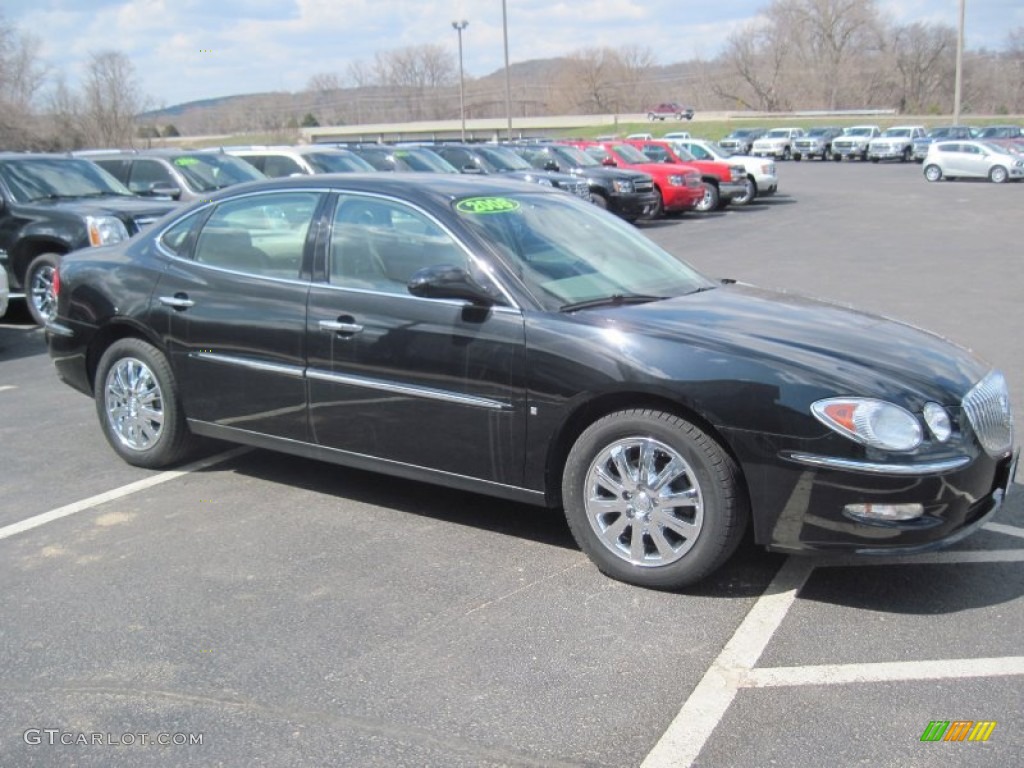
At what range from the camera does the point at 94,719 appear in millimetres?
3344

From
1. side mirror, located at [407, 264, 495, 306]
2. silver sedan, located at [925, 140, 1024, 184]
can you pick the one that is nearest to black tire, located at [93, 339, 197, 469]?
side mirror, located at [407, 264, 495, 306]

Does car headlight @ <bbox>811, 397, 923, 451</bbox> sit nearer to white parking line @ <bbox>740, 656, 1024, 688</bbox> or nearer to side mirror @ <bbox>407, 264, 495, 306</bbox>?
white parking line @ <bbox>740, 656, 1024, 688</bbox>

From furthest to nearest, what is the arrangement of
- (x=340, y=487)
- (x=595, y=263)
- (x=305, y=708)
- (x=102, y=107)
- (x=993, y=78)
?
1. (x=993, y=78)
2. (x=102, y=107)
3. (x=340, y=487)
4. (x=595, y=263)
5. (x=305, y=708)

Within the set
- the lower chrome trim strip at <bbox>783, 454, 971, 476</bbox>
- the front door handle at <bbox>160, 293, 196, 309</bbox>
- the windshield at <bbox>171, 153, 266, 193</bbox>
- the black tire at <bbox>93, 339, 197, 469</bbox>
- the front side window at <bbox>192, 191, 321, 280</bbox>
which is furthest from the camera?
the windshield at <bbox>171, 153, 266, 193</bbox>

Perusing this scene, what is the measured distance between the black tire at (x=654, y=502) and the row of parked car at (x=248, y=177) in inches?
119

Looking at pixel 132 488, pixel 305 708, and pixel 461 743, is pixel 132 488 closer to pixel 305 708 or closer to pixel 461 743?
pixel 305 708

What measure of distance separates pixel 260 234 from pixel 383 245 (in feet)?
2.75

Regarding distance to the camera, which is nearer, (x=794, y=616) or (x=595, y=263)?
(x=794, y=616)

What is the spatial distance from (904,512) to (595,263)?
194cm

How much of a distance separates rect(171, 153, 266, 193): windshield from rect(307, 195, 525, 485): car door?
30.6ft

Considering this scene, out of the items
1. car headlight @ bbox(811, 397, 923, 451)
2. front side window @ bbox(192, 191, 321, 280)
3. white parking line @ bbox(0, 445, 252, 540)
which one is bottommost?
white parking line @ bbox(0, 445, 252, 540)

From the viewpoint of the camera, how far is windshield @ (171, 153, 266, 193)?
13969 mm

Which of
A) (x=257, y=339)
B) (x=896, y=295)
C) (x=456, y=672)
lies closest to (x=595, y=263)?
(x=257, y=339)

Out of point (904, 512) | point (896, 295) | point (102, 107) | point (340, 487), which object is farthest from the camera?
point (102, 107)
